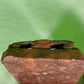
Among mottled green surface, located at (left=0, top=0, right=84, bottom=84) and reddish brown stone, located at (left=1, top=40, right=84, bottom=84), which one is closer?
reddish brown stone, located at (left=1, top=40, right=84, bottom=84)

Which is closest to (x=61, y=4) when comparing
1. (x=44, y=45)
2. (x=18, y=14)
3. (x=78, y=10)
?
(x=78, y=10)

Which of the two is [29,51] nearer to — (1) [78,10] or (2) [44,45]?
(2) [44,45]

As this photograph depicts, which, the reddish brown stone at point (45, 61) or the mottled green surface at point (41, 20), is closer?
the reddish brown stone at point (45, 61)

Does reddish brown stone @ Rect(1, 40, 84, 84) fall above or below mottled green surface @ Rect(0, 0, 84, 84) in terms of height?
below

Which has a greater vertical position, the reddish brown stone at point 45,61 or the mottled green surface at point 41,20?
the mottled green surface at point 41,20

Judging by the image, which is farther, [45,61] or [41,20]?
[41,20]
